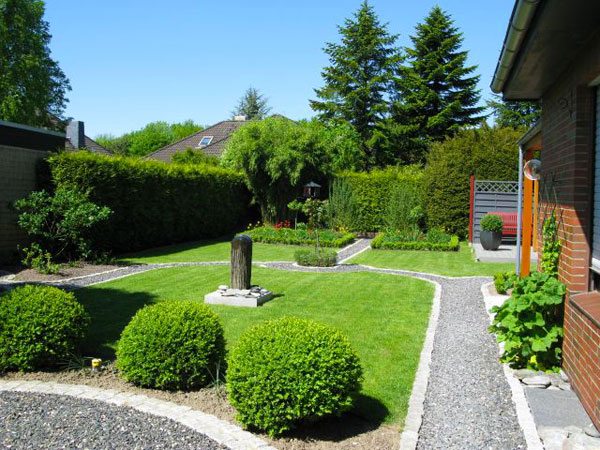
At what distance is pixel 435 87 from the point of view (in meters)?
37.0

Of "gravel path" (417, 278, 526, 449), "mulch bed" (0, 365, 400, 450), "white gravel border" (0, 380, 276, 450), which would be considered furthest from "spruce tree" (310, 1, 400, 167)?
"white gravel border" (0, 380, 276, 450)

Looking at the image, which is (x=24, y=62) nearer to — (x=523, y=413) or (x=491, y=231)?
(x=491, y=231)

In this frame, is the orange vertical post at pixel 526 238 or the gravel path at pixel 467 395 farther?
the orange vertical post at pixel 526 238

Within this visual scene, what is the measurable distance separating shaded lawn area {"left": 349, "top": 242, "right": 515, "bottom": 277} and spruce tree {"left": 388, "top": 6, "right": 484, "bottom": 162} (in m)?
19.8

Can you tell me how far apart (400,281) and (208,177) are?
440 inches

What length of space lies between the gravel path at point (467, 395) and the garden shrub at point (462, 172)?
42.7 ft

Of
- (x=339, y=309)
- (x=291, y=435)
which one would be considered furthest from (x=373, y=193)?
(x=291, y=435)

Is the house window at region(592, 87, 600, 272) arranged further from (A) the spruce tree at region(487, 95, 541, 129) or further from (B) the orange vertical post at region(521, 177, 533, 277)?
(A) the spruce tree at region(487, 95, 541, 129)

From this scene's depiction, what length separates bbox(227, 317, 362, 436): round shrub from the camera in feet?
13.6

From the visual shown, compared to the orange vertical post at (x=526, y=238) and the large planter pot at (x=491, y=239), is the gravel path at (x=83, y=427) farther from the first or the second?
the large planter pot at (x=491, y=239)

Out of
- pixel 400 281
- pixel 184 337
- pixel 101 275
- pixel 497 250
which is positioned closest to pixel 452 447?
pixel 184 337

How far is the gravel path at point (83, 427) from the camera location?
13.3 feet

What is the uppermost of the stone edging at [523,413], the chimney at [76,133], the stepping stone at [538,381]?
the chimney at [76,133]

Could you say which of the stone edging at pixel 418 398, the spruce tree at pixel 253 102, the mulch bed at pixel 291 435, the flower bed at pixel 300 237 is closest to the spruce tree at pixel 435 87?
the flower bed at pixel 300 237
